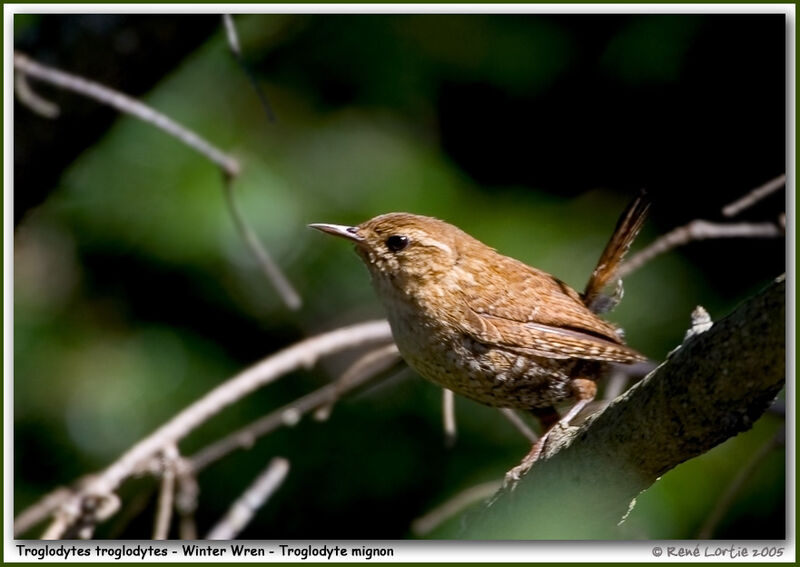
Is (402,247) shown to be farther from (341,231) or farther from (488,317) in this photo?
(488,317)

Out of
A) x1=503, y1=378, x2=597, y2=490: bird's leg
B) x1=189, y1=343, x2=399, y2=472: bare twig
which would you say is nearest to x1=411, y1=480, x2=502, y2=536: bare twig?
x1=503, y1=378, x2=597, y2=490: bird's leg

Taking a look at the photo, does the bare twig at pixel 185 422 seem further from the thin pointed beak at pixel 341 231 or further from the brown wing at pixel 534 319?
the brown wing at pixel 534 319

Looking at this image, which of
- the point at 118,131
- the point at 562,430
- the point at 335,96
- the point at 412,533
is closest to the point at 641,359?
the point at 562,430

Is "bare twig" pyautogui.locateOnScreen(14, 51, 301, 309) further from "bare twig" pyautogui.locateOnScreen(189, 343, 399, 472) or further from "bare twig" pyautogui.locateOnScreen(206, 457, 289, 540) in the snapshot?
"bare twig" pyautogui.locateOnScreen(206, 457, 289, 540)

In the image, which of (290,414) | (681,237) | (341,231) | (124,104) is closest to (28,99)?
(124,104)

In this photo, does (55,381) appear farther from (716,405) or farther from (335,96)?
(716,405)
